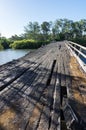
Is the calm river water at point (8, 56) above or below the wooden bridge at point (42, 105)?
below

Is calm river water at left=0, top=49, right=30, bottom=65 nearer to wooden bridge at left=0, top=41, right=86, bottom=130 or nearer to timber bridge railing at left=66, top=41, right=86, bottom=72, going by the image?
timber bridge railing at left=66, top=41, right=86, bottom=72

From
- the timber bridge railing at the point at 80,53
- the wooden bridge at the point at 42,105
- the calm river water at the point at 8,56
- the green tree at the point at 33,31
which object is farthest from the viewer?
the green tree at the point at 33,31

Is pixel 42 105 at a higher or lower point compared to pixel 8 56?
higher

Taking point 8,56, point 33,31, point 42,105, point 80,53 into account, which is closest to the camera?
point 42,105

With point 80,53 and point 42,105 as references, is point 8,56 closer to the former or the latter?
point 80,53

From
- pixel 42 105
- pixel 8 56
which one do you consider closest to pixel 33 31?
pixel 8 56

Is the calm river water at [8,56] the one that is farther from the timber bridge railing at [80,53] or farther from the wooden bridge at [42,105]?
the wooden bridge at [42,105]

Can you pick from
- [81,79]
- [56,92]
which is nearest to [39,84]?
[56,92]

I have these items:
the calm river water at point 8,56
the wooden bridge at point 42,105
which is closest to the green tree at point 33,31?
the calm river water at point 8,56

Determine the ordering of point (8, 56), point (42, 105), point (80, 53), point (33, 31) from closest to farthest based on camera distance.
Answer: point (42, 105), point (80, 53), point (8, 56), point (33, 31)

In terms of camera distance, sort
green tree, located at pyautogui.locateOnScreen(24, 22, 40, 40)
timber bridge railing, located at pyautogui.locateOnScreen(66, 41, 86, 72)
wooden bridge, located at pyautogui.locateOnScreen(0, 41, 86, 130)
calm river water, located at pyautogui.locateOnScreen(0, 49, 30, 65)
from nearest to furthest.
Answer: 1. wooden bridge, located at pyautogui.locateOnScreen(0, 41, 86, 130)
2. timber bridge railing, located at pyautogui.locateOnScreen(66, 41, 86, 72)
3. calm river water, located at pyautogui.locateOnScreen(0, 49, 30, 65)
4. green tree, located at pyautogui.locateOnScreen(24, 22, 40, 40)

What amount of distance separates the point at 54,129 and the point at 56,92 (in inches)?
71.7

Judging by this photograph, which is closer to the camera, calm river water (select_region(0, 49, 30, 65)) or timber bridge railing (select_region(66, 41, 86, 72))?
timber bridge railing (select_region(66, 41, 86, 72))

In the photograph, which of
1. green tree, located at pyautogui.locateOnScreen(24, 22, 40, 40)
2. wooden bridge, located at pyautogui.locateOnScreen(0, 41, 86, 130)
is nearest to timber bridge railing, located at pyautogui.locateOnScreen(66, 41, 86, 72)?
wooden bridge, located at pyautogui.locateOnScreen(0, 41, 86, 130)
